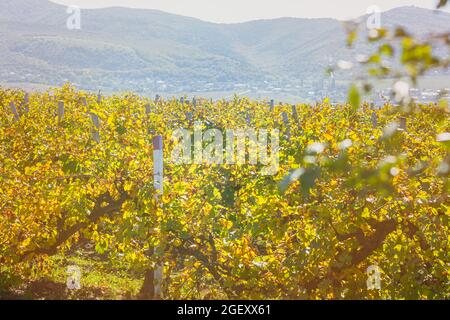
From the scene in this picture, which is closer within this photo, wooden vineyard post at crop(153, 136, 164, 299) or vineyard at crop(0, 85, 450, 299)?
vineyard at crop(0, 85, 450, 299)

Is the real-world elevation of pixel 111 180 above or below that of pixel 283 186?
below

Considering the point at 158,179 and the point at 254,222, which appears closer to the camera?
the point at 254,222

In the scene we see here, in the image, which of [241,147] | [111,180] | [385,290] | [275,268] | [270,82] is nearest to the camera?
[275,268]

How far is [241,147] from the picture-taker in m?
9.20

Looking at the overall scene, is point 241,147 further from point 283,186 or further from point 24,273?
point 283,186

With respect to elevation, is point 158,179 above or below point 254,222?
above

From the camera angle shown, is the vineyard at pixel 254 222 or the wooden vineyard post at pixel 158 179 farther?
the wooden vineyard post at pixel 158 179

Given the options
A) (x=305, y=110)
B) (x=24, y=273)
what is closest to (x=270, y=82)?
(x=305, y=110)

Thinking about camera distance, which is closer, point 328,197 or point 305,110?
point 328,197

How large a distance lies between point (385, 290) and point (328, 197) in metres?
0.93
